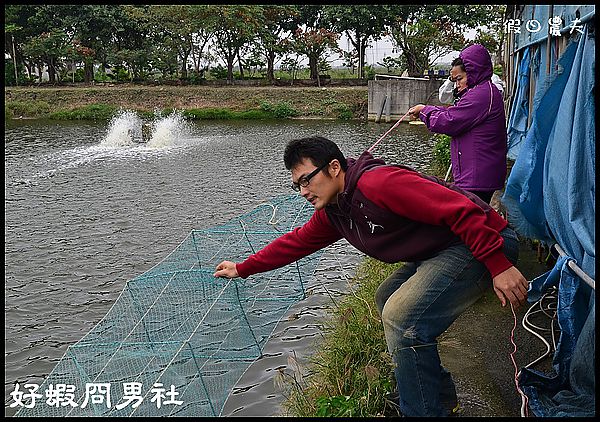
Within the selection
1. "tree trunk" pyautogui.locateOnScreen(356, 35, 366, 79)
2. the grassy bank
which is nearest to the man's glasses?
the grassy bank

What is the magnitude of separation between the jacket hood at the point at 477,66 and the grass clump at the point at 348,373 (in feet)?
6.96

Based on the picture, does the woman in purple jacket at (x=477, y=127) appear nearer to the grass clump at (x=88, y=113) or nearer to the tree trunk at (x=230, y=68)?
the grass clump at (x=88, y=113)

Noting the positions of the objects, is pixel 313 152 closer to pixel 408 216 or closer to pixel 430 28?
pixel 408 216

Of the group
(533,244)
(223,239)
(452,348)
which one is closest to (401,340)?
(452,348)

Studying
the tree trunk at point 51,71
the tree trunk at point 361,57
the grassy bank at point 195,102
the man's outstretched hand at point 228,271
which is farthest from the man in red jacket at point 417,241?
the tree trunk at point 51,71

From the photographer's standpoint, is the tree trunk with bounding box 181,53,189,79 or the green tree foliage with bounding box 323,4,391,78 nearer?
the green tree foliage with bounding box 323,4,391,78

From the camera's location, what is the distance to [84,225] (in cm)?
1189

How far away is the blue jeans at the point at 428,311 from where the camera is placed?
3471 mm

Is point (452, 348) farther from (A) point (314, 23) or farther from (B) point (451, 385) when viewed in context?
(A) point (314, 23)

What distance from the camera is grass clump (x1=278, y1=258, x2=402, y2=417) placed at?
4109 mm

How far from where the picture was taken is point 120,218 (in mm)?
12398

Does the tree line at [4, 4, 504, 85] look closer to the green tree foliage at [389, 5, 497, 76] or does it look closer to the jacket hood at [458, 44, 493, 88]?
the green tree foliage at [389, 5, 497, 76]

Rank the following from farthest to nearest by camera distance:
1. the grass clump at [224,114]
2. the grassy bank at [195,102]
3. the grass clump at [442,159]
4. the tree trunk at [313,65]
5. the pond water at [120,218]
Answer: the tree trunk at [313,65]
the grassy bank at [195,102]
the grass clump at [224,114]
the grass clump at [442,159]
the pond water at [120,218]

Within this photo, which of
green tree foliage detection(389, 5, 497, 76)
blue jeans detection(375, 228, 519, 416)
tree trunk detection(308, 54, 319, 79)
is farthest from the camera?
tree trunk detection(308, 54, 319, 79)
